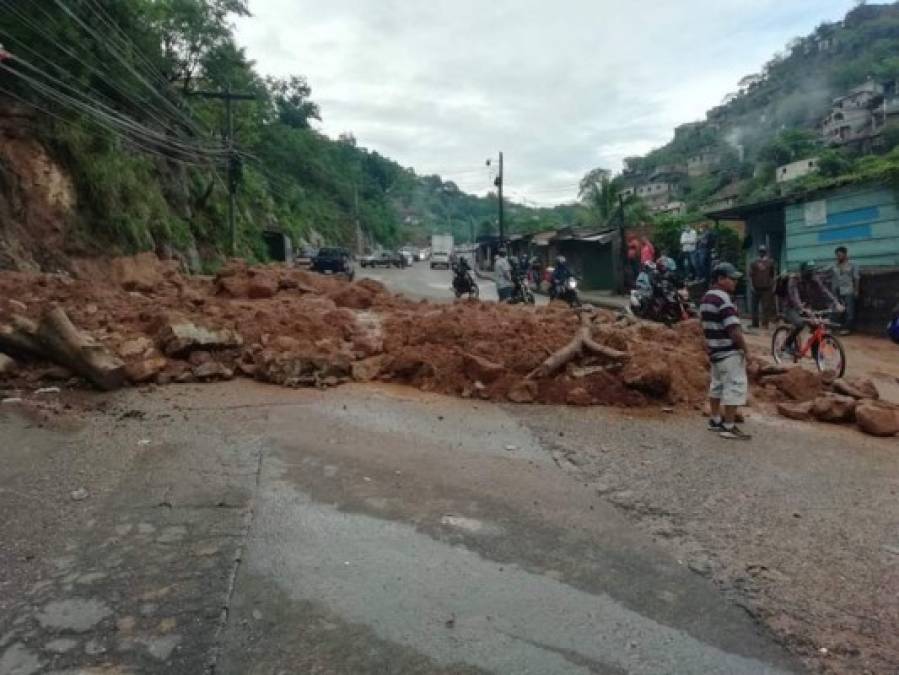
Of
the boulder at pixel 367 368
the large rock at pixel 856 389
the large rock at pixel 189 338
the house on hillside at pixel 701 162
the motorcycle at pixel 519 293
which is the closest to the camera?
the large rock at pixel 856 389

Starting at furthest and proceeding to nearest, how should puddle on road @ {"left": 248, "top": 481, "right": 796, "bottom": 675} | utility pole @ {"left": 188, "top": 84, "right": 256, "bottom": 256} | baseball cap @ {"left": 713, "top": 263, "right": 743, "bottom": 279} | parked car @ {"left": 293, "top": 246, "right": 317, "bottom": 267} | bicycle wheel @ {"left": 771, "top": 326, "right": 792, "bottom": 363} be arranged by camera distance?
parked car @ {"left": 293, "top": 246, "right": 317, "bottom": 267}
utility pole @ {"left": 188, "top": 84, "right": 256, "bottom": 256}
bicycle wheel @ {"left": 771, "top": 326, "right": 792, "bottom": 363}
baseball cap @ {"left": 713, "top": 263, "right": 743, "bottom": 279}
puddle on road @ {"left": 248, "top": 481, "right": 796, "bottom": 675}

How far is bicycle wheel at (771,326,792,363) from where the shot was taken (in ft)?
33.6

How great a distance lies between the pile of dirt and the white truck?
48.3 metres

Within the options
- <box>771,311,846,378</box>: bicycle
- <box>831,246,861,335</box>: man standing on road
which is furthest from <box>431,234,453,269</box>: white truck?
<box>771,311,846,378</box>: bicycle

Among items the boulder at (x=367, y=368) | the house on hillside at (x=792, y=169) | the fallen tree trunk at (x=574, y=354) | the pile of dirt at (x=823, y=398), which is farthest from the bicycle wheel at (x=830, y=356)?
the house on hillside at (x=792, y=169)

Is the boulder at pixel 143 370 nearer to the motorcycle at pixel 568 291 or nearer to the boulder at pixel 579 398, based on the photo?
the boulder at pixel 579 398

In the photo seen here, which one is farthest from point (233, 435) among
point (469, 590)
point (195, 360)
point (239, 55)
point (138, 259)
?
point (239, 55)

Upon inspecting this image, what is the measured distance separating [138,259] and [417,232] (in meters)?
94.2

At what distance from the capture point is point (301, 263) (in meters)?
38.9

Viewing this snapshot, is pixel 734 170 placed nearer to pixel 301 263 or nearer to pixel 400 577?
pixel 301 263

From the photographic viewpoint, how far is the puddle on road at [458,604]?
3115mm

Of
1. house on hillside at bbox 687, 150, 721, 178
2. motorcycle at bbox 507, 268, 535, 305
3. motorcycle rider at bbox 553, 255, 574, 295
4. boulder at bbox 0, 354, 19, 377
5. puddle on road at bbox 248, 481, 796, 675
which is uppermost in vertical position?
house on hillside at bbox 687, 150, 721, 178

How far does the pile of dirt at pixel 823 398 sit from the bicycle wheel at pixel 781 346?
919 mm

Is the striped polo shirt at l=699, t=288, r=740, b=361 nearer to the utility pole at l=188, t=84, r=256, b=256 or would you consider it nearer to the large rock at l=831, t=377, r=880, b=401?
the large rock at l=831, t=377, r=880, b=401
